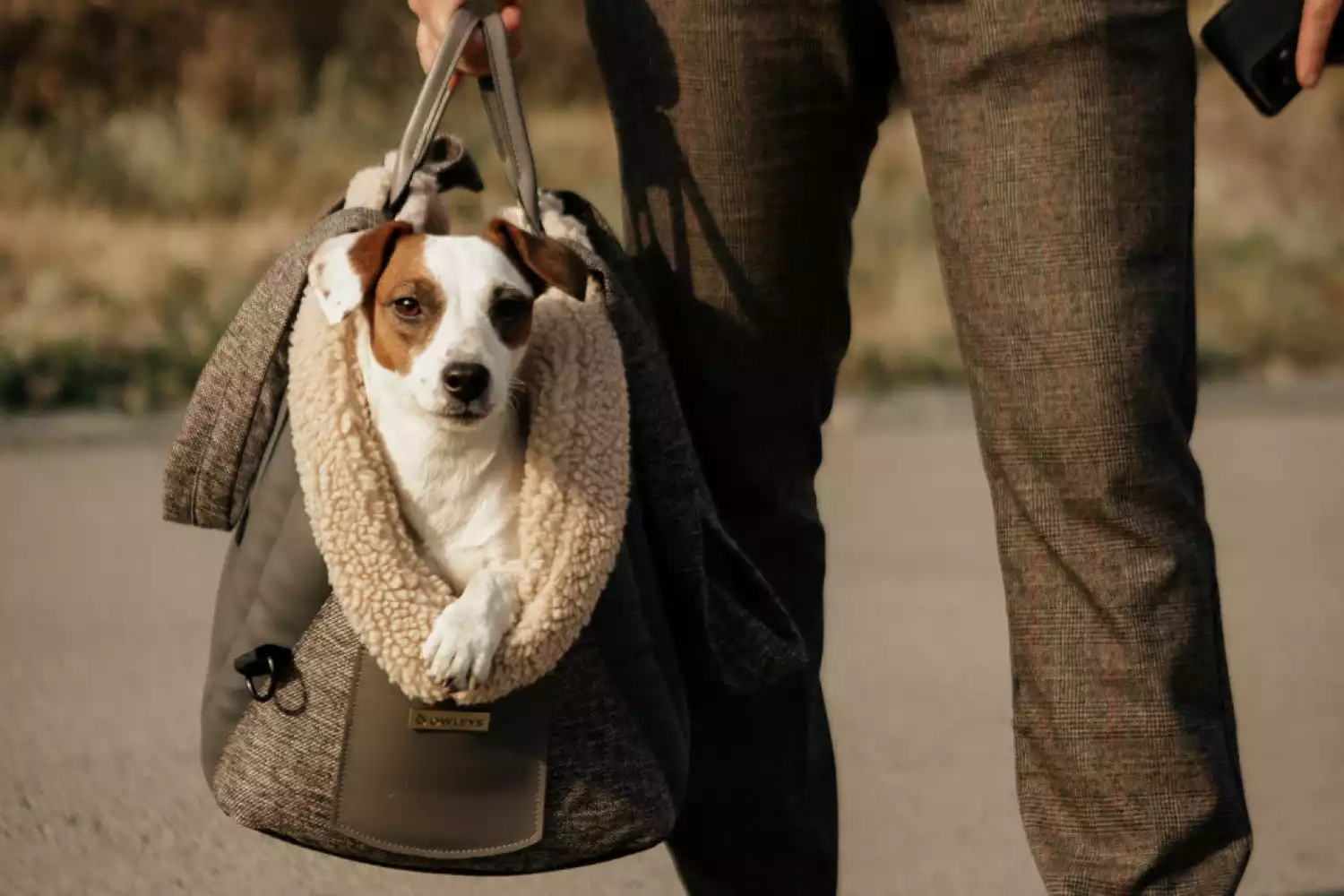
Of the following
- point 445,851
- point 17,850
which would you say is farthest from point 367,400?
point 17,850

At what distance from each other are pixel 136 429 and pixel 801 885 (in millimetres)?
3934

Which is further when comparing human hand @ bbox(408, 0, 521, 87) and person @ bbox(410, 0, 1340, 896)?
human hand @ bbox(408, 0, 521, 87)

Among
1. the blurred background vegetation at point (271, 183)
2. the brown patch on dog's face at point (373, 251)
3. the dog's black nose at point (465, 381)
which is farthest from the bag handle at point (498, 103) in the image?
the blurred background vegetation at point (271, 183)

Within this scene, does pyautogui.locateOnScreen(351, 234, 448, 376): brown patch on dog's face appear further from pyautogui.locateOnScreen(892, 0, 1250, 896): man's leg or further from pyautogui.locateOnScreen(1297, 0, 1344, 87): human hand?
pyautogui.locateOnScreen(1297, 0, 1344, 87): human hand

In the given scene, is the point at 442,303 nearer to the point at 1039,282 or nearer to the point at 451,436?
the point at 451,436

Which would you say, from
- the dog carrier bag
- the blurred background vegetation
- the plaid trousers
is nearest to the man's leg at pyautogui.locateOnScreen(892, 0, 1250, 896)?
the plaid trousers

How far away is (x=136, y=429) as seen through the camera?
19.1 ft

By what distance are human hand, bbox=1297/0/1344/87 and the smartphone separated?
0.01 metres

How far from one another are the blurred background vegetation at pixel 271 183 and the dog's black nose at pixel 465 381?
3.51 meters

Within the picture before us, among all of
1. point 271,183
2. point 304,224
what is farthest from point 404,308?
point 271,183

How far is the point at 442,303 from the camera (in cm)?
205

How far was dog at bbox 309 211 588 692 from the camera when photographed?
1962 mm

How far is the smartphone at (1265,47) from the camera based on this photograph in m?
1.99

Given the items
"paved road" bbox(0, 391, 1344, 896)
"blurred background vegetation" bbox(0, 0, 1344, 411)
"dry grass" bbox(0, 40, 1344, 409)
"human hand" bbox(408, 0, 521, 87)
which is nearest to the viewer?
"human hand" bbox(408, 0, 521, 87)
